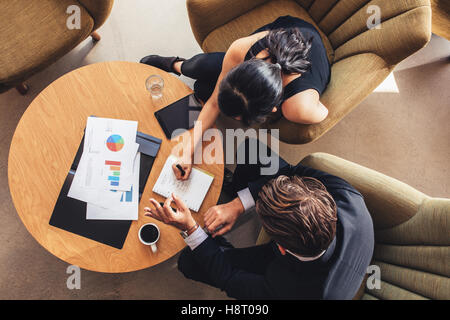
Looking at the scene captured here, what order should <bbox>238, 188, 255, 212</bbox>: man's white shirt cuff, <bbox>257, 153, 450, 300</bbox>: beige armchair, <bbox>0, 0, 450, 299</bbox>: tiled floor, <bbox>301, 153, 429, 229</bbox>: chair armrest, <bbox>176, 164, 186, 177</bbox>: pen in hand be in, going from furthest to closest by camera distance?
→ 1. <bbox>0, 0, 450, 299</bbox>: tiled floor
2. <bbox>238, 188, 255, 212</bbox>: man's white shirt cuff
3. <bbox>176, 164, 186, 177</bbox>: pen in hand
4. <bbox>301, 153, 429, 229</bbox>: chair armrest
5. <bbox>257, 153, 450, 300</bbox>: beige armchair

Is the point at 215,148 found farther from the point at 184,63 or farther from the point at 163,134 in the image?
the point at 184,63

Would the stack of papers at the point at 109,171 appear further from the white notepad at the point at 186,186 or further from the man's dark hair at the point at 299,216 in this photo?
the man's dark hair at the point at 299,216

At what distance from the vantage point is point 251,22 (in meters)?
1.70

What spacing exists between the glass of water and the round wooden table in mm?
24

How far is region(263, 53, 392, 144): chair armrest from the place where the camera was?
4.54 ft

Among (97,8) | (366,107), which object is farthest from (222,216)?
(366,107)

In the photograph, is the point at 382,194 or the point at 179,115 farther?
the point at 179,115

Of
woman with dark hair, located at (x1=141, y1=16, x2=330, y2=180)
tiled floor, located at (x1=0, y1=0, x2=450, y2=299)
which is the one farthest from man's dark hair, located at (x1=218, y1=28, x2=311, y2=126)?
tiled floor, located at (x1=0, y1=0, x2=450, y2=299)

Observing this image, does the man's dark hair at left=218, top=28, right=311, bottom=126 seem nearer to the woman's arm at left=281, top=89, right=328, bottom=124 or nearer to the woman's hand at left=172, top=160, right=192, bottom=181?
the woman's arm at left=281, top=89, right=328, bottom=124

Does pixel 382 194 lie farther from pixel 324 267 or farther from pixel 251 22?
pixel 251 22

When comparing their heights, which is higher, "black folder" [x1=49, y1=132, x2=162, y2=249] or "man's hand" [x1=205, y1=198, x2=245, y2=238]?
"black folder" [x1=49, y1=132, x2=162, y2=249]

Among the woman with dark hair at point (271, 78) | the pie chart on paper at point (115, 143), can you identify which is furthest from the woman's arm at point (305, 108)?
the pie chart on paper at point (115, 143)

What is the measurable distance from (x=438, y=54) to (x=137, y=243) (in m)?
2.45

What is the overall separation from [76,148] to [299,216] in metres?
0.99
